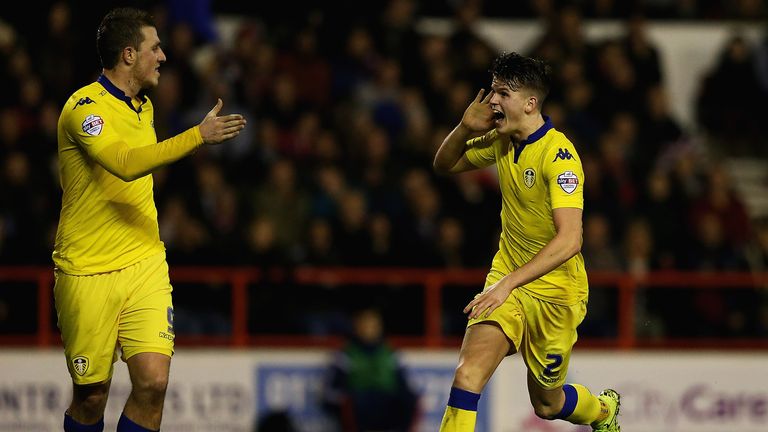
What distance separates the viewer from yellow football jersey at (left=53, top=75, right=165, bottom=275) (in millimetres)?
6816

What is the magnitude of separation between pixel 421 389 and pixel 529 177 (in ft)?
17.0

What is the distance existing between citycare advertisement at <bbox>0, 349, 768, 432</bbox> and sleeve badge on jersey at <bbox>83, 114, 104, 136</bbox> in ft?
16.9

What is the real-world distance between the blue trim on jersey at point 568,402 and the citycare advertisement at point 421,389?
13.8ft

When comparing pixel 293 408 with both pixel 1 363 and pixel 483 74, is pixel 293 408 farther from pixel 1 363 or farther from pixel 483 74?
pixel 483 74

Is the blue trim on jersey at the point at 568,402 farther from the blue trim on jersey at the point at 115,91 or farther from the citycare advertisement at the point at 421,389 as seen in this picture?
the citycare advertisement at the point at 421,389

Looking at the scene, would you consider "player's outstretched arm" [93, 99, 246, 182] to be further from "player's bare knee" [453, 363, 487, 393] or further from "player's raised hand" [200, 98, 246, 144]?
"player's bare knee" [453, 363, 487, 393]

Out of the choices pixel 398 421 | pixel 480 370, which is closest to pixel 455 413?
pixel 480 370

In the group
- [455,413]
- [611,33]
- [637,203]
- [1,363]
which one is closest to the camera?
[455,413]

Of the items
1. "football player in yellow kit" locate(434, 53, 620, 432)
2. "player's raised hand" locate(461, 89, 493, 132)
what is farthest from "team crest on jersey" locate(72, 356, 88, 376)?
"player's raised hand" locate(461, 89, 493, 132)

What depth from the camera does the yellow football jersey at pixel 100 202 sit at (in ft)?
22.4

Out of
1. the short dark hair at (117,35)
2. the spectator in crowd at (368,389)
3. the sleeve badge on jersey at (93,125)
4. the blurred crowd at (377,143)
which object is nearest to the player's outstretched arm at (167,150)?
the sleeve badge on jersey at (93,125)

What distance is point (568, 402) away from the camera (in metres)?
7.50

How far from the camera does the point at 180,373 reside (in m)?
11.7

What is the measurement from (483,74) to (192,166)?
10.2 feet
